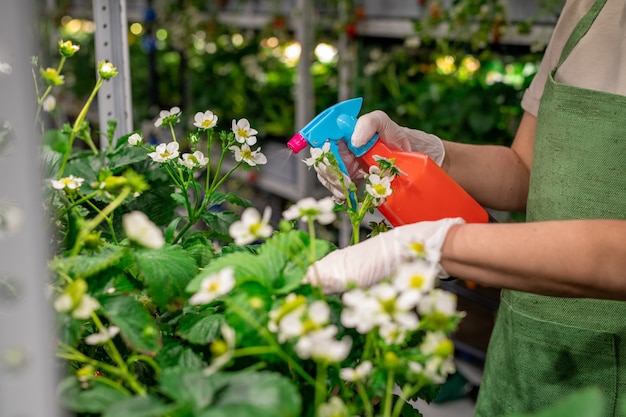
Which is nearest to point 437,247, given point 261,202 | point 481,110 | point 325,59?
point 481,110

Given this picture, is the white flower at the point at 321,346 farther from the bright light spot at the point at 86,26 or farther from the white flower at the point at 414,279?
the bright light spot at the point at 86,26

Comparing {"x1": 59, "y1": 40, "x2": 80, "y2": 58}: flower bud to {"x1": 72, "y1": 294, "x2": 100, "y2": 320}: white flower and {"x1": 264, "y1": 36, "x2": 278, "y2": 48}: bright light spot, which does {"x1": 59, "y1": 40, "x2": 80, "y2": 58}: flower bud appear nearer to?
{"x1": 72, "y1": 294, "x2": 100, "y2": 320}: white flower

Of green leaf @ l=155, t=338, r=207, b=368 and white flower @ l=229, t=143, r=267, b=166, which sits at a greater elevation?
white flower @ l=229, t=143, r=267, b=166

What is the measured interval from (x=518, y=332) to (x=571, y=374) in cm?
11

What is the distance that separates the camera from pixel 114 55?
4.18 ft

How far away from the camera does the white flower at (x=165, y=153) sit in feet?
2.99

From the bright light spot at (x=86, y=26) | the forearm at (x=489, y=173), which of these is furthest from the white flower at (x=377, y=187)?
the bright light spot at (x=86, y=26)

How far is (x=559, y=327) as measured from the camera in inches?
44.6

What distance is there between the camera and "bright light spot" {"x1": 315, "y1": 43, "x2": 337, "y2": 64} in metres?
2.95

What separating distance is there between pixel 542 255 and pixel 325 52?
2.31 meters

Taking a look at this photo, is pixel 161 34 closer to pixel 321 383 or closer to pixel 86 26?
pixel 86 26

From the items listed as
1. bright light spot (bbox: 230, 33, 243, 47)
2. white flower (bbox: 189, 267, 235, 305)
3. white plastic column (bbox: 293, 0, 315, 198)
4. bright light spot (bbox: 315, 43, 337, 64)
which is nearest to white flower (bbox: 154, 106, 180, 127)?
white flower (bbox: 189, 267, 235, 305)

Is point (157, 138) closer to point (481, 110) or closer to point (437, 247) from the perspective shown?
point (481, 110)

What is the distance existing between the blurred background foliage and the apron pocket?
121 cm
